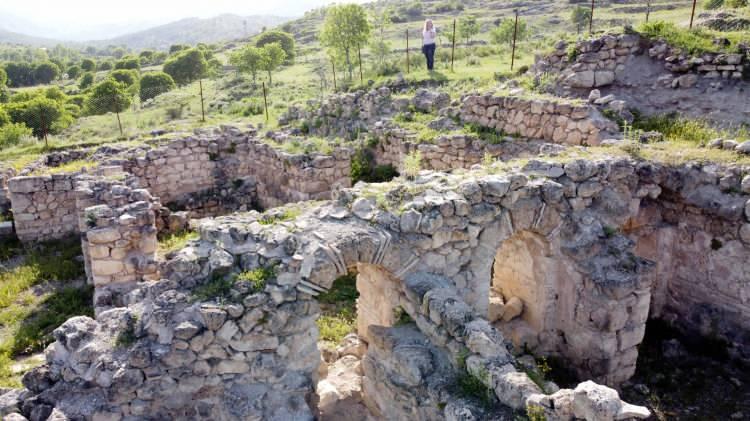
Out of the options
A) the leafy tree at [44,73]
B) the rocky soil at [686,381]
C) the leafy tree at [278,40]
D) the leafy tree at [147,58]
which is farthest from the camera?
the leafy tree at [147,58]

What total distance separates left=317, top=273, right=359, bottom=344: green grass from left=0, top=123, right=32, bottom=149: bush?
65.7 feet

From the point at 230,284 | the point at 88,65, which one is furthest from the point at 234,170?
the point at 88,65

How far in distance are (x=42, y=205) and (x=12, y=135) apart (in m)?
16.3

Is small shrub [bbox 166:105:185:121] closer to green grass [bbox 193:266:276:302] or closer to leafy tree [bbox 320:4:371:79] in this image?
leafy tree [bbox 320:4:371:79]

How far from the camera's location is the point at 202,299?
20.0 feet

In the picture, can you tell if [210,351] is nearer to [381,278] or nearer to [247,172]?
[381,278]

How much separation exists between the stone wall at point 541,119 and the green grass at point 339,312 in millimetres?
4828

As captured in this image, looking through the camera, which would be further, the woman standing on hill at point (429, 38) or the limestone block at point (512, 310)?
the woman standing on hill at point (429, 38)

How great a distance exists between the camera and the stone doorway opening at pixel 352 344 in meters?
7.26

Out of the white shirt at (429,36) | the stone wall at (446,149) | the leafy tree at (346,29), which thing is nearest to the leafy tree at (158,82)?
the leafy tree at (346,29)

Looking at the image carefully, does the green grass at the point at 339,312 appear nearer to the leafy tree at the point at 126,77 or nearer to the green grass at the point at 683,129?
the green grass at the point at 683,129

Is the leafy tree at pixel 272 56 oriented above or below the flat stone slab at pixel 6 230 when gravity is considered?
above

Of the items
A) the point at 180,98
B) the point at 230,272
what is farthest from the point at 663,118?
the point at 180,98

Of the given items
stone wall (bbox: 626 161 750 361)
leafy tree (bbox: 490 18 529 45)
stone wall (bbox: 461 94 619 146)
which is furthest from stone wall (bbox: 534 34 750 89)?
leafy tree (bbox: 490 18 529 45)
